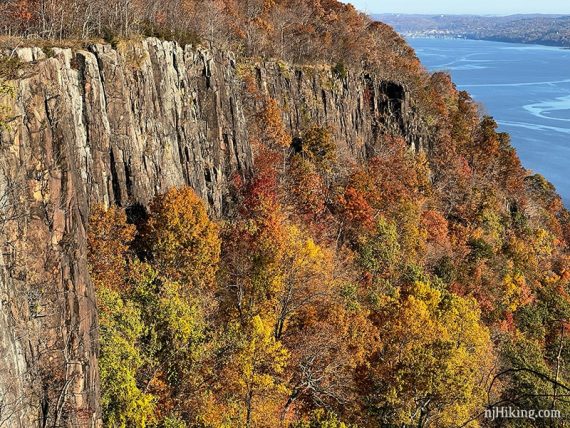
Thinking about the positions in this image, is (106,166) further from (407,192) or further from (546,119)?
(546,119)

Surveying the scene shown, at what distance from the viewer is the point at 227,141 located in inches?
1857

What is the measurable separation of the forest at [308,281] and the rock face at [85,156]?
1.75m

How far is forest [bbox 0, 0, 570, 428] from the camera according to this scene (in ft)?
76.6

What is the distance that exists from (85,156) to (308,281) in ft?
52.3

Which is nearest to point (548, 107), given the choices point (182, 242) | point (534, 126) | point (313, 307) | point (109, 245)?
point (534, 126)

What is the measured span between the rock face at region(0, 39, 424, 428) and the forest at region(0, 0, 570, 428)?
1750mm

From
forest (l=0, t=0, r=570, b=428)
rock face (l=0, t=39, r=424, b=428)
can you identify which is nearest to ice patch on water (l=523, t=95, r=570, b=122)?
forest (l=0, t=0, r=570, b=428)

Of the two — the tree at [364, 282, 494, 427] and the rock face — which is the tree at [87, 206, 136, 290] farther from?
the tree at [364, 282, 494, 427]

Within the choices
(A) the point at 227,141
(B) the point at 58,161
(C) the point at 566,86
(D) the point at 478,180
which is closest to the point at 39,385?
(B) the point at 58,161

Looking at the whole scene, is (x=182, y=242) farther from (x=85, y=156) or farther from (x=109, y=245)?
(x=85, y=156)

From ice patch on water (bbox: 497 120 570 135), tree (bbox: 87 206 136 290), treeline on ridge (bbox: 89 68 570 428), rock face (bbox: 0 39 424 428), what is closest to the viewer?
rock face (bbox: 0 39 424 428)

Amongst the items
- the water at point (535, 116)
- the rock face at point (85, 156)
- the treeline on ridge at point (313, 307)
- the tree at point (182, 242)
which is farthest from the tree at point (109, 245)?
the water at point (535, 116)

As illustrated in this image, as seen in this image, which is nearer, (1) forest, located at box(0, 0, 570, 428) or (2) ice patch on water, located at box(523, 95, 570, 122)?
(1) forest, located at box(0, 0, 570, 428)

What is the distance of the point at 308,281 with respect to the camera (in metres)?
31.9
